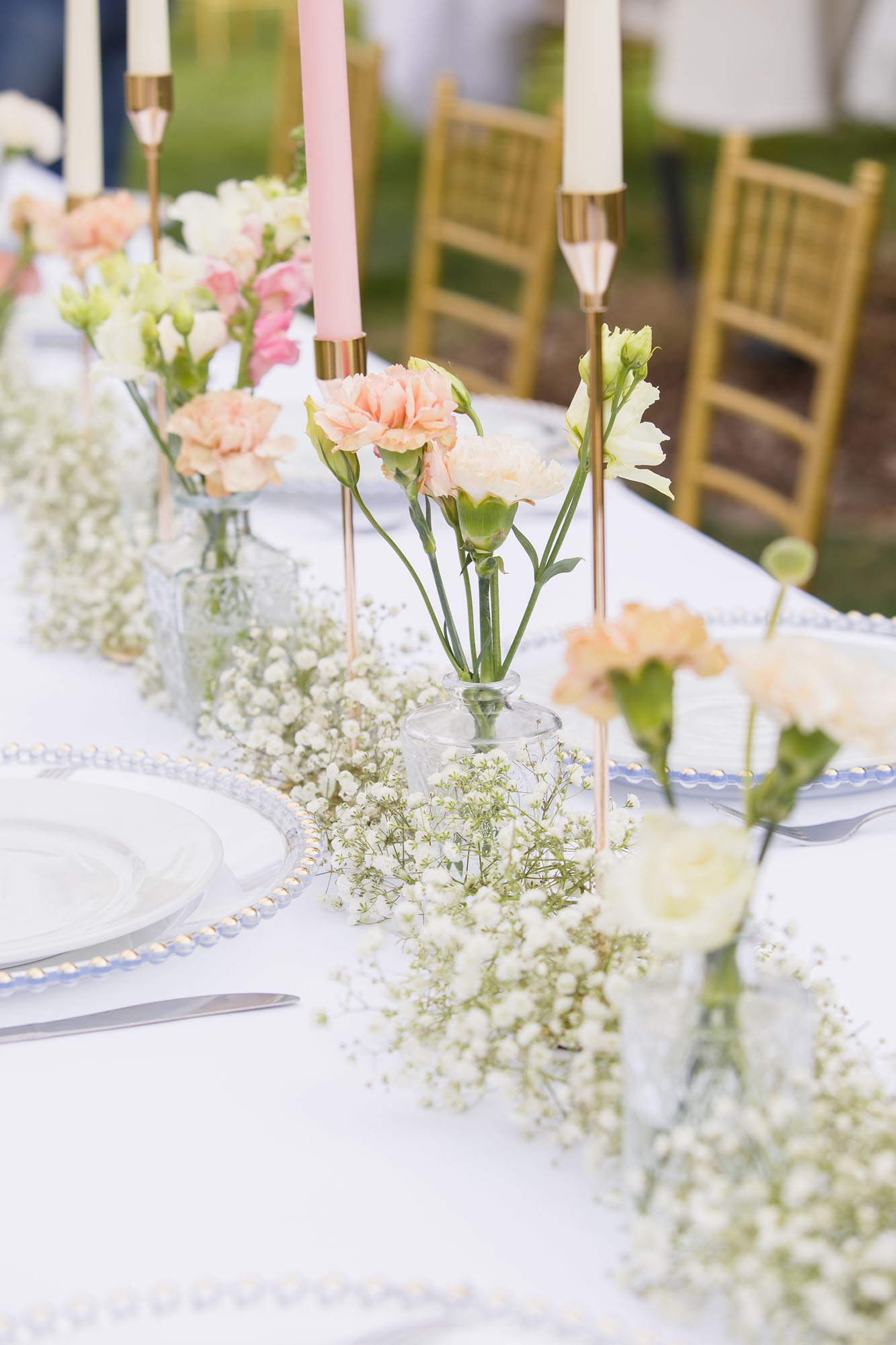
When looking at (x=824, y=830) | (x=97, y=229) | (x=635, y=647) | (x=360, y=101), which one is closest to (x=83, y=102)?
(x=97, y=229)

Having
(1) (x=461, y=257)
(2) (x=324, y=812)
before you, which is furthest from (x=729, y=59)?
(2) (x=324, y=812)

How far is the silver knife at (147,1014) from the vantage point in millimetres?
667

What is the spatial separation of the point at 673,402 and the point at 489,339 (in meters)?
1.03

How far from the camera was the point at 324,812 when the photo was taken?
82 centimetres

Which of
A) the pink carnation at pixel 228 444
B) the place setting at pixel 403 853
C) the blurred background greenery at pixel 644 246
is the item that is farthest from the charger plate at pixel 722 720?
the blurred background greenery at pixel 644 246

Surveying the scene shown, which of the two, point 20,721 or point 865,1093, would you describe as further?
point 20,721

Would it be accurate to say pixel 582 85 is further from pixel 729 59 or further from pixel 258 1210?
pixel 729 59

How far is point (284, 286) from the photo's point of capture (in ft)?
3.16

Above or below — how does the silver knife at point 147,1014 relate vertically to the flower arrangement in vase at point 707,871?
below

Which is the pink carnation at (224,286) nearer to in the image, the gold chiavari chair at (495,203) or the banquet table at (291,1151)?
the banquet table at (291,1151)

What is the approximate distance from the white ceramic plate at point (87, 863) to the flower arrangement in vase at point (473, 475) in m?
0.12

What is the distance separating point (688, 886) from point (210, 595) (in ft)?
1.76

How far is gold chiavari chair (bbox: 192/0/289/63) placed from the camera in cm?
941

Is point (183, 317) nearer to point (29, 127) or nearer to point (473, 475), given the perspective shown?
point (473, 475)
